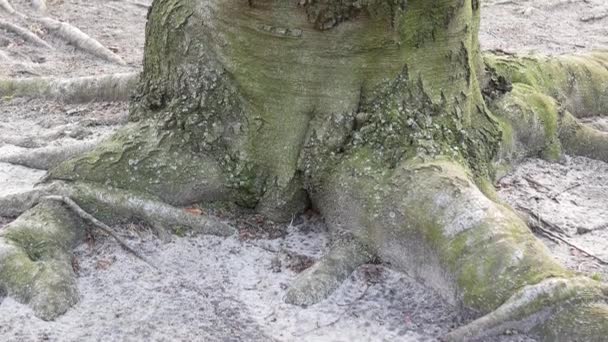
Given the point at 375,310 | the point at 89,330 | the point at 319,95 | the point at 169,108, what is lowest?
the point at 89,330

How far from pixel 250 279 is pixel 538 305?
121 centimetres

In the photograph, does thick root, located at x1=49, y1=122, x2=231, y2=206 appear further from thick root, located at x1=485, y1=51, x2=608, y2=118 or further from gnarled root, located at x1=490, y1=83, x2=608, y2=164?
thick root, located at x1=485, y1=51, x2=608, y2=118

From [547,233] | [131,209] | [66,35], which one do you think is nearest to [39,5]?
[66,35]

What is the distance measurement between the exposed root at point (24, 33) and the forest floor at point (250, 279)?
2.39 meters

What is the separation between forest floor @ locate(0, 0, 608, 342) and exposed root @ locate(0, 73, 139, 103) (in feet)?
1.52

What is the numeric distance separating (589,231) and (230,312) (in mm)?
1864

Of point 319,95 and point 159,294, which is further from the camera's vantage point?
point 319,95

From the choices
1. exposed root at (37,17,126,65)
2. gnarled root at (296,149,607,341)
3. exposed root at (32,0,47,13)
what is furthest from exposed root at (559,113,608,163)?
exposed root at (32,0,47,13)

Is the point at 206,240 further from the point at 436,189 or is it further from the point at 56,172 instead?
the point at 436,189

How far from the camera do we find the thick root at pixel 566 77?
17.3ft

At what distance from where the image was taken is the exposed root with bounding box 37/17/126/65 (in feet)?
23.0

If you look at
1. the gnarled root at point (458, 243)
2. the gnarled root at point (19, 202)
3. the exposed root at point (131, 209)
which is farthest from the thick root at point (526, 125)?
the gnarled root at point (19, 202)

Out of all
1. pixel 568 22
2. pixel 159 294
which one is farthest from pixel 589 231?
pixel 568 22

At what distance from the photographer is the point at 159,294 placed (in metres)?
3.37
